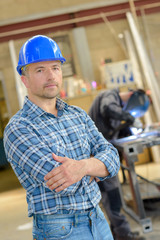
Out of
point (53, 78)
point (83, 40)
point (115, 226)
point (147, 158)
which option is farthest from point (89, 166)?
point (83, 40)

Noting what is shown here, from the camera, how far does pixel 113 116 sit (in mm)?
3689

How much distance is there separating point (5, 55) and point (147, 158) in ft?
9.61

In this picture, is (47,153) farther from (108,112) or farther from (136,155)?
(108,112)

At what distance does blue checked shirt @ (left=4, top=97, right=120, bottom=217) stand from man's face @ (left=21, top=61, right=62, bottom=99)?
6cm

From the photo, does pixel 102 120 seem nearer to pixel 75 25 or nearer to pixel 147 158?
pixel 147 158

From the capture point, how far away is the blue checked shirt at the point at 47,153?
132cm

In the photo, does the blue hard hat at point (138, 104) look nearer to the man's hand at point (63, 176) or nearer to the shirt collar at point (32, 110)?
the shirt collar at point (32, 110)

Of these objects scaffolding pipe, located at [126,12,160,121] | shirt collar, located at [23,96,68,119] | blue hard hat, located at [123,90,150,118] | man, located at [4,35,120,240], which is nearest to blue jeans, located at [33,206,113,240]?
man, located at [4,35,120,240]

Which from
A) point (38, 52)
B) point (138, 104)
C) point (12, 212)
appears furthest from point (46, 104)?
point (138, 104)

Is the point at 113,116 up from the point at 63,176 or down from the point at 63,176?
up

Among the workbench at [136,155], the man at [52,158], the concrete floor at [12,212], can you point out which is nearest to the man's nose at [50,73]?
the man at [52,158]

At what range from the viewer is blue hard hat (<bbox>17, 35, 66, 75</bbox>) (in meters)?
1.40

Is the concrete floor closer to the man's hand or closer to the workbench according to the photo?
the man's hand

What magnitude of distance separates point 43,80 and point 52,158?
30cm
